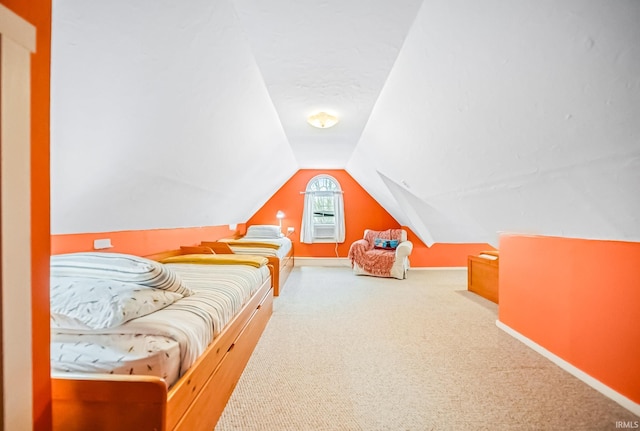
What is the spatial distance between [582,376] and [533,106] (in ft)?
5.61

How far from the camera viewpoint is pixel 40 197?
0.72 meters

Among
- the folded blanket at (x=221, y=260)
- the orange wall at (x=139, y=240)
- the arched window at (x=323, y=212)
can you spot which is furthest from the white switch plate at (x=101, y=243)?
the arched window at (x=323, y=212)

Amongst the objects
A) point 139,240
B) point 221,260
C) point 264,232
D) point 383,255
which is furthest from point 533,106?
point 264,232

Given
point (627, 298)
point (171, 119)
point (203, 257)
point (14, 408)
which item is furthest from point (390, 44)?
point (203, 257)

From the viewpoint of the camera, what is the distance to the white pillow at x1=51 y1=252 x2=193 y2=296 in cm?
126

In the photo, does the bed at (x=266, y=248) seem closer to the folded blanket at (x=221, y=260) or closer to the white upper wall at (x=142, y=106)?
the folded blanket at (x=221, y=260)

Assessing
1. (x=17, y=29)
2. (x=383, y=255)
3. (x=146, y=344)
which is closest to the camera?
(x=17, y=29)

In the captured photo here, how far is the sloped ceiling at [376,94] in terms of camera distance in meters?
1.10

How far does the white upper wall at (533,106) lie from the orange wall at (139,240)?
255 centimetres

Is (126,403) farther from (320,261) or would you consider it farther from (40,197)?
(320,261)

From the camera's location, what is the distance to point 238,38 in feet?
5.37

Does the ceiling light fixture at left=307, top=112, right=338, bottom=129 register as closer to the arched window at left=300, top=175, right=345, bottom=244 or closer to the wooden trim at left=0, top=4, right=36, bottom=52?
the wooden trim at left=0, top=4, right=36, bottom=52

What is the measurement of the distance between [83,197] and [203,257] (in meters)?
1.17

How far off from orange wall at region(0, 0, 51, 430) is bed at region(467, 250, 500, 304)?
383 centimetres
